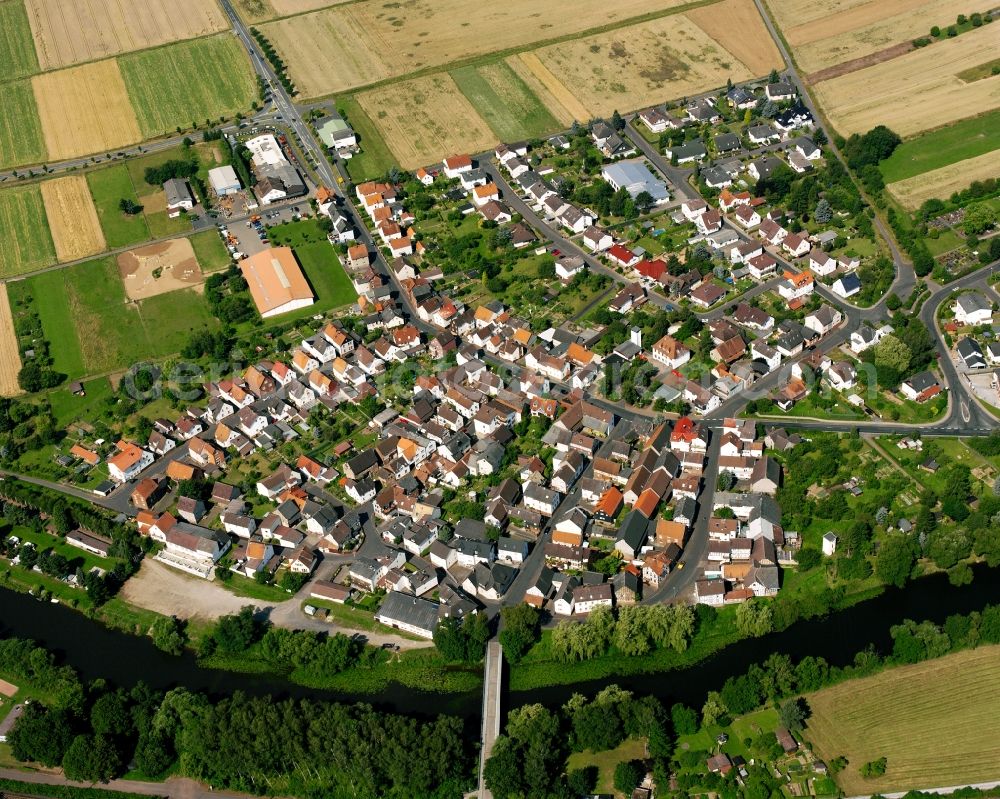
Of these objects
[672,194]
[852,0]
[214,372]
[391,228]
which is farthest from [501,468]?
[852,0]

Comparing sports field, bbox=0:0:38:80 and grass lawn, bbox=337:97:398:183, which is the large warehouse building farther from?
sports field, bbox=0:0:38:80

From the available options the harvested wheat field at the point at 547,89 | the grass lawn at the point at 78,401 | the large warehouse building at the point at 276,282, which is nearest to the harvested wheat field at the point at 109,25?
the harvested wheat field at the point at 547,89

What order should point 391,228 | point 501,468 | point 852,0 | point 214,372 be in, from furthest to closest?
point 852,0 → point 391,228 → point 214,372 → point 501,468

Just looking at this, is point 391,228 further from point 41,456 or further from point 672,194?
point 41,456

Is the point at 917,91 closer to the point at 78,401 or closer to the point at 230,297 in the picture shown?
the point at 230,297

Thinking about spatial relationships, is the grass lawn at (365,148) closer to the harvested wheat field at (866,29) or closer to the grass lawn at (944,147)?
the harvested wheat field at (866,29)

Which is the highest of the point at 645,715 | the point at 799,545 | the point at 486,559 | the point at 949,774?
the point at 486,559

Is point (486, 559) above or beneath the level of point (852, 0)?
beneath

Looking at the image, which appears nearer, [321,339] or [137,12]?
[321,339]
